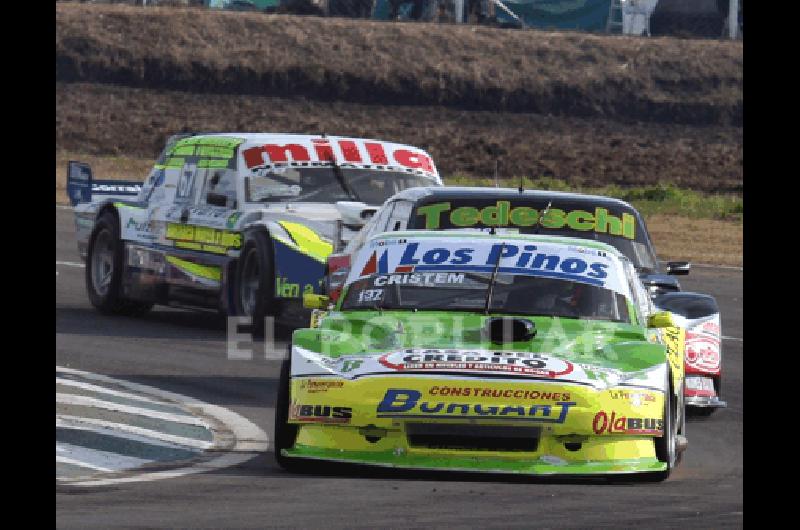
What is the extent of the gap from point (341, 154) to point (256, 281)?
1.75 meters

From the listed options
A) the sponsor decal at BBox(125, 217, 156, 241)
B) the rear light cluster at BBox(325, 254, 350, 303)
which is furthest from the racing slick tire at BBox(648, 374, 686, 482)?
the sponsor decal at BBox(125, 217, 156, 241)

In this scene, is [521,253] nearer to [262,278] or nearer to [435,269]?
[435,269]

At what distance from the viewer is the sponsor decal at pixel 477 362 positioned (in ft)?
30.4

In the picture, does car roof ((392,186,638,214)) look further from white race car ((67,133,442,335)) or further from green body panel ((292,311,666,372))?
green body panel ((292,311,666,372))

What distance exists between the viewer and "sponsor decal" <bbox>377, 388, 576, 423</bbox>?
29.8ft

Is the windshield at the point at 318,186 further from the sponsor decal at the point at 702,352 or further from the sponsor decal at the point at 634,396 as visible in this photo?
the sponsor decal at the point at 634,396

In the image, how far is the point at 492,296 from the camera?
10.3 metres

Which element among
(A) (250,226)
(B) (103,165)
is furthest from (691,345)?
(B) (103,165)

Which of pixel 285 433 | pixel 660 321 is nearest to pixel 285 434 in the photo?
pixel 285 433

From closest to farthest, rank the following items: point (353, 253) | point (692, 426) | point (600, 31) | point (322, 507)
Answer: point (322, 507), point (692, 426), point (353, 253), point (600, 31)

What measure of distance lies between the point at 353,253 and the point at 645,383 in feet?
16.2

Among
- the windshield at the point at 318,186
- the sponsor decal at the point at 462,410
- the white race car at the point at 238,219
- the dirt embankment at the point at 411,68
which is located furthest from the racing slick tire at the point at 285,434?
the dirt embankment at the point at 411,68
